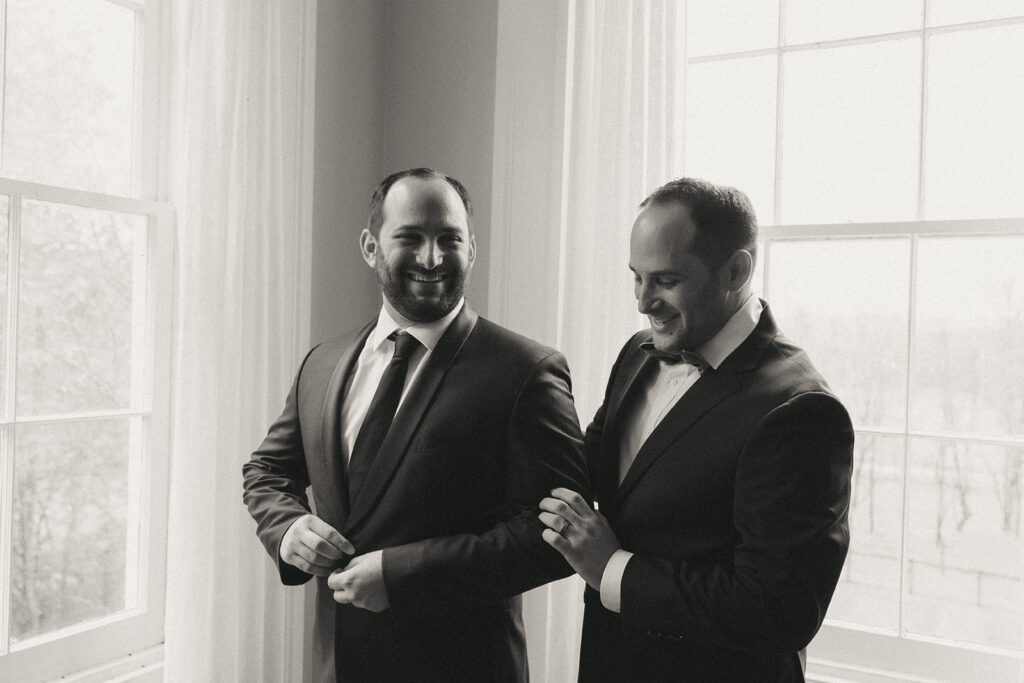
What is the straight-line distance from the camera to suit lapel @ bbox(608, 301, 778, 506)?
143 cm

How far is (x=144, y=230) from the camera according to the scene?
2488mm

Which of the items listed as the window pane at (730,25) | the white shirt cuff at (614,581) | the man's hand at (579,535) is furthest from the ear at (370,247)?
the window pane at (730,25)

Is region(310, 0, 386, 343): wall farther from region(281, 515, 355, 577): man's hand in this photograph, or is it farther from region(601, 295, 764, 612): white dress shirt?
region(601, 295, 764, 612): white dress shirt

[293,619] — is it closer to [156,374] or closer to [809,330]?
[156,374]

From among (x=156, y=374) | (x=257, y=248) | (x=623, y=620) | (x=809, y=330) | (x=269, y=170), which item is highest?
(x=269, y=170)

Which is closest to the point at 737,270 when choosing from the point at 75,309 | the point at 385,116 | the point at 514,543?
the point at 514,543

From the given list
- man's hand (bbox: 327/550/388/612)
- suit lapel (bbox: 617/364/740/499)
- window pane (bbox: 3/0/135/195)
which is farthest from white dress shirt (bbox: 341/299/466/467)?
window pane (bbox: 3/0/135/195)

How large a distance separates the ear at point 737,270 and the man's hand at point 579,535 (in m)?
0.45

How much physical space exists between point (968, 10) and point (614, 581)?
190 centimetres


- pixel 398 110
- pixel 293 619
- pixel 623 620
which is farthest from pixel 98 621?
pixel 398 110

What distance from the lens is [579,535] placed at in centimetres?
148

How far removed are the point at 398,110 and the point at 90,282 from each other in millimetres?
1259

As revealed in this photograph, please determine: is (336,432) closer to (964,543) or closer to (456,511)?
(456,511)

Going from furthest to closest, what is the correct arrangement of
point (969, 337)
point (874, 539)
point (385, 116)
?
1. point (385, 116)
2. point (874, 539)
3. point (969, 337)
